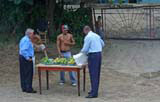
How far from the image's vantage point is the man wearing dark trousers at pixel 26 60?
13586mm

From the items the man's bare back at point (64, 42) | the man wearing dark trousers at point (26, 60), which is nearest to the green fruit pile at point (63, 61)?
the man wearing dark trousers at point (26, 60)

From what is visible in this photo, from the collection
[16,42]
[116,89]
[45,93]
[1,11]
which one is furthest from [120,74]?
[1,11]

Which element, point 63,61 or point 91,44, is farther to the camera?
point 63,61

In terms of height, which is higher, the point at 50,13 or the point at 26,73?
the point at 50,13

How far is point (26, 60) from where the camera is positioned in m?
13.7

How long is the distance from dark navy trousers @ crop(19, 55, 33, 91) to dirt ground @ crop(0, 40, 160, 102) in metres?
0.24

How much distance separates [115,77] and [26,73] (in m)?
3.64

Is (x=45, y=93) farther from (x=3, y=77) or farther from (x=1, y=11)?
(x=1, y=11)

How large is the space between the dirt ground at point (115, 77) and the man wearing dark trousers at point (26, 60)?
0.93 ft

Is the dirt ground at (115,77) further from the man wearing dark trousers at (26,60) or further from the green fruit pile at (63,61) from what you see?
the green fruit pile at (63,61)

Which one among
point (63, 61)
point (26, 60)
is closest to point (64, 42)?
point (63, 61)

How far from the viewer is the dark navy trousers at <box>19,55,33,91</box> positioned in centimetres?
1382

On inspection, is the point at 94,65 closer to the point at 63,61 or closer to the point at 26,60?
the point at 63,61

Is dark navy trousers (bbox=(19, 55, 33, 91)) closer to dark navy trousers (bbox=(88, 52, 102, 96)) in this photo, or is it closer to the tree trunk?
dark navy trousers (bbox=(88, 52, 102, 96))
